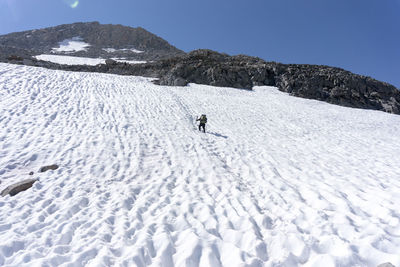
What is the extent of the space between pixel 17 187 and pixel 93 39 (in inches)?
3658

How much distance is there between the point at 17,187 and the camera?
5527 millimetres

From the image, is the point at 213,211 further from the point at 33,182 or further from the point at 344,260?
the point at 33,182

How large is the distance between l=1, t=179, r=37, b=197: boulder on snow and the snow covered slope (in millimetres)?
229

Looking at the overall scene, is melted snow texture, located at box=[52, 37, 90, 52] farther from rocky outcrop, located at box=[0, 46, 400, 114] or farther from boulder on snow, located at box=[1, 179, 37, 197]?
boulder on snow, located at box=[1, 179, 37, 197]

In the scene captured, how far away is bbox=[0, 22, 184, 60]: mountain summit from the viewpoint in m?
70.6

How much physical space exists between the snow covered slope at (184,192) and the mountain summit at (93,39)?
65389 millimetres

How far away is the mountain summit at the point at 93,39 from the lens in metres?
70.6

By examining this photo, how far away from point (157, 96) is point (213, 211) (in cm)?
1625

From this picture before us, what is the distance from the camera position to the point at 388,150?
1088 cm

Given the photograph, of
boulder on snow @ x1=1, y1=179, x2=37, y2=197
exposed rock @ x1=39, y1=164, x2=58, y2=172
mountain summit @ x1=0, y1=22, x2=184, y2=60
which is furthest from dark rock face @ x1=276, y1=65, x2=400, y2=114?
mountain summit @ x1=0, y1=22, x2=184, y2=60

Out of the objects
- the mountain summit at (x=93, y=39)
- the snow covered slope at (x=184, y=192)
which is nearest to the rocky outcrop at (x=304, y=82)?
the snow covered slope at (x=184, y=192)

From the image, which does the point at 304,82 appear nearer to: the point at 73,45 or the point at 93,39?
the point at 73,45

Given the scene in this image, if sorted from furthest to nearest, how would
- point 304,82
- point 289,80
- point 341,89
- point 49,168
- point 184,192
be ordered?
point 289,80 → point 304,82 → point 341,89 → point 49,168 → point 184,192

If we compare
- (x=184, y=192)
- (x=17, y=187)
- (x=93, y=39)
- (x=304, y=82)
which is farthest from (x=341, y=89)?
(x=93, y=39)
